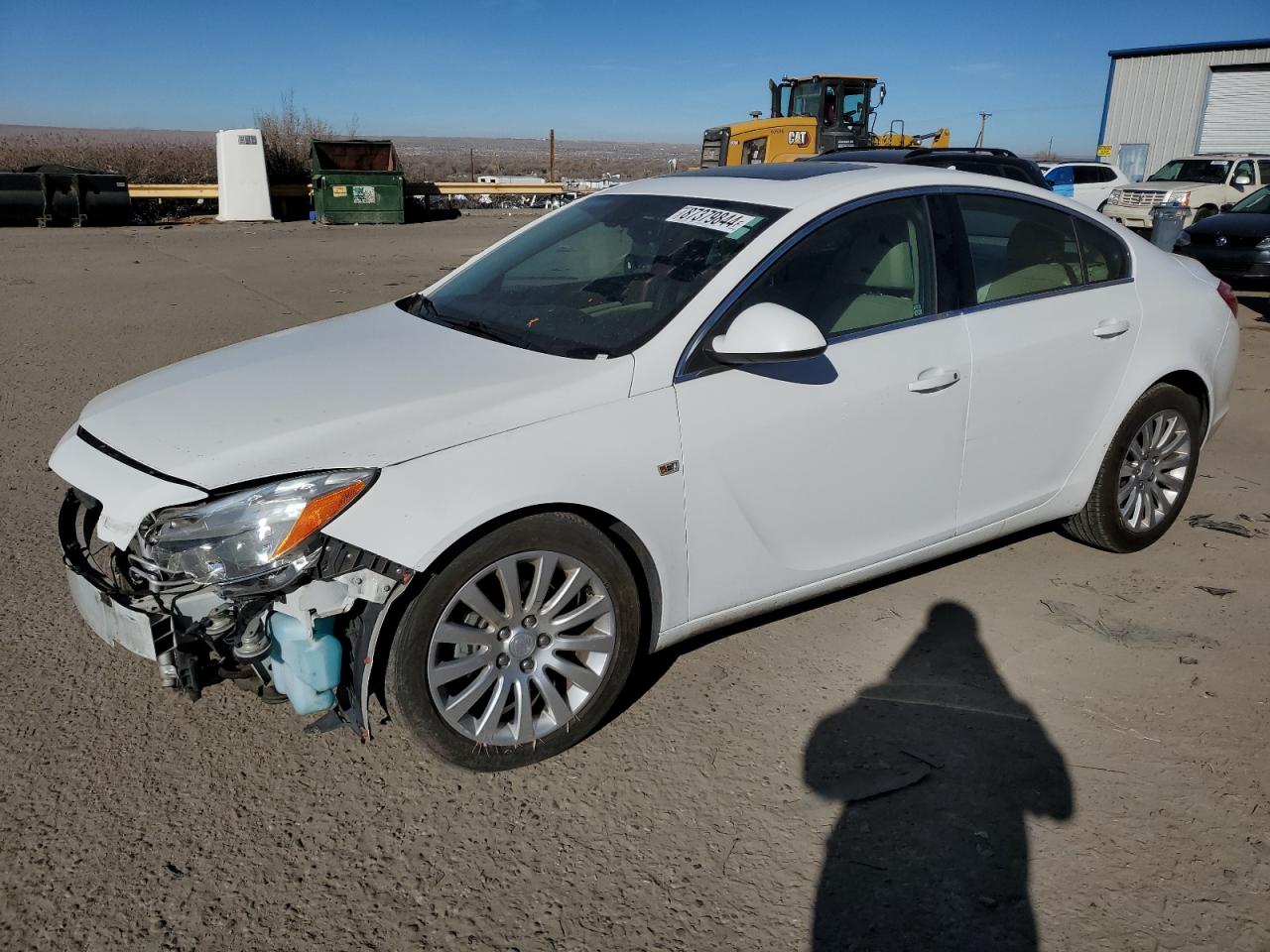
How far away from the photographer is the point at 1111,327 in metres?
4.00

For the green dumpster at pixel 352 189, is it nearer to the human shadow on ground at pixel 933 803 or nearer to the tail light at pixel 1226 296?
the tail light at pixel 1226 296

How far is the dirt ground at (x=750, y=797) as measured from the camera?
241cm

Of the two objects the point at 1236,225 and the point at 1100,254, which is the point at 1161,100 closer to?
the point at 1236,225

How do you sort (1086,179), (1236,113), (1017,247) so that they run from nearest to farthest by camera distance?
(1017,247)
(1086,179)
(1236,113)

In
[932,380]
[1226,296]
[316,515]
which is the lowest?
[316,515]

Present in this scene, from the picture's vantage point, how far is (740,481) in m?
3.09

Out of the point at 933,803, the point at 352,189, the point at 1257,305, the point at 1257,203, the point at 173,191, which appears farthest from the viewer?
the point at 173,191

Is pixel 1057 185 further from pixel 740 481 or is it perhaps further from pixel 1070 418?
pixel 740 481

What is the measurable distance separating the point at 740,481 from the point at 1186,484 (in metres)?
2.69

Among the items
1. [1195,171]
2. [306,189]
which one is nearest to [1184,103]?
[1195,171]

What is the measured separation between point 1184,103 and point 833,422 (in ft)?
121

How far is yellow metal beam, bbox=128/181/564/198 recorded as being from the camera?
26.0 meters

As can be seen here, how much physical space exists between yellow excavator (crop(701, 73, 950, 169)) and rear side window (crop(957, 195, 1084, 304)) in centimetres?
1816

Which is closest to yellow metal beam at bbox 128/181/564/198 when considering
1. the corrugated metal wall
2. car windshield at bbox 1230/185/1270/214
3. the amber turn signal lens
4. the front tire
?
car windshield at bbox 1230/185/1270/214
